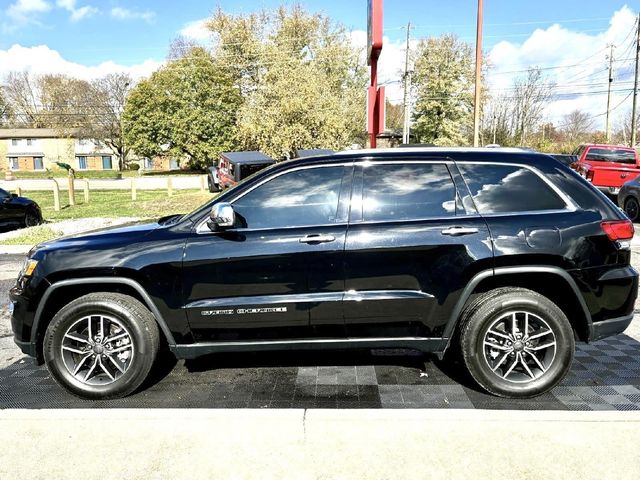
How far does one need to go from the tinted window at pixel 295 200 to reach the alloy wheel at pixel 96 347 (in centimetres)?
123

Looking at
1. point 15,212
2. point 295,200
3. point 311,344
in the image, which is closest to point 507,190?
point 295,200

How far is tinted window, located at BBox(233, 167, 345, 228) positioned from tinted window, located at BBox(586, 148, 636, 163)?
16554mm

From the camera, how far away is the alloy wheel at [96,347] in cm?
359

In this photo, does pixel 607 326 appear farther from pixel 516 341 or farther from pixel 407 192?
pixel 407 192

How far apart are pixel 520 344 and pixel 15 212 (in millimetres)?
14076

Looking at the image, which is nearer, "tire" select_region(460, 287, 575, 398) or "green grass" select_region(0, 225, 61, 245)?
"tire" select_region(460, 287, 575, 398)

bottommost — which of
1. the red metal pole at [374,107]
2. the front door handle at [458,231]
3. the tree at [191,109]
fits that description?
the front door handle at [458,231]

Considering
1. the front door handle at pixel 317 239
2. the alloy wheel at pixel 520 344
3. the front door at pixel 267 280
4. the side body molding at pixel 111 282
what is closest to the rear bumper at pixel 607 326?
the alloy wheel at pixel 520 344

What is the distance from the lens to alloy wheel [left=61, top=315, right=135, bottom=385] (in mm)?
3594

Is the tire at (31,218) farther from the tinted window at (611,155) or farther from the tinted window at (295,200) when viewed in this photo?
the tinted window at (611,155)

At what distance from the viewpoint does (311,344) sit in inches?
143

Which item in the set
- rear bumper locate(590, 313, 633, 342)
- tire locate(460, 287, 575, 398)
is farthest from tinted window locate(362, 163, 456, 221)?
rear bumper locate(590, 313, 633, 342)
